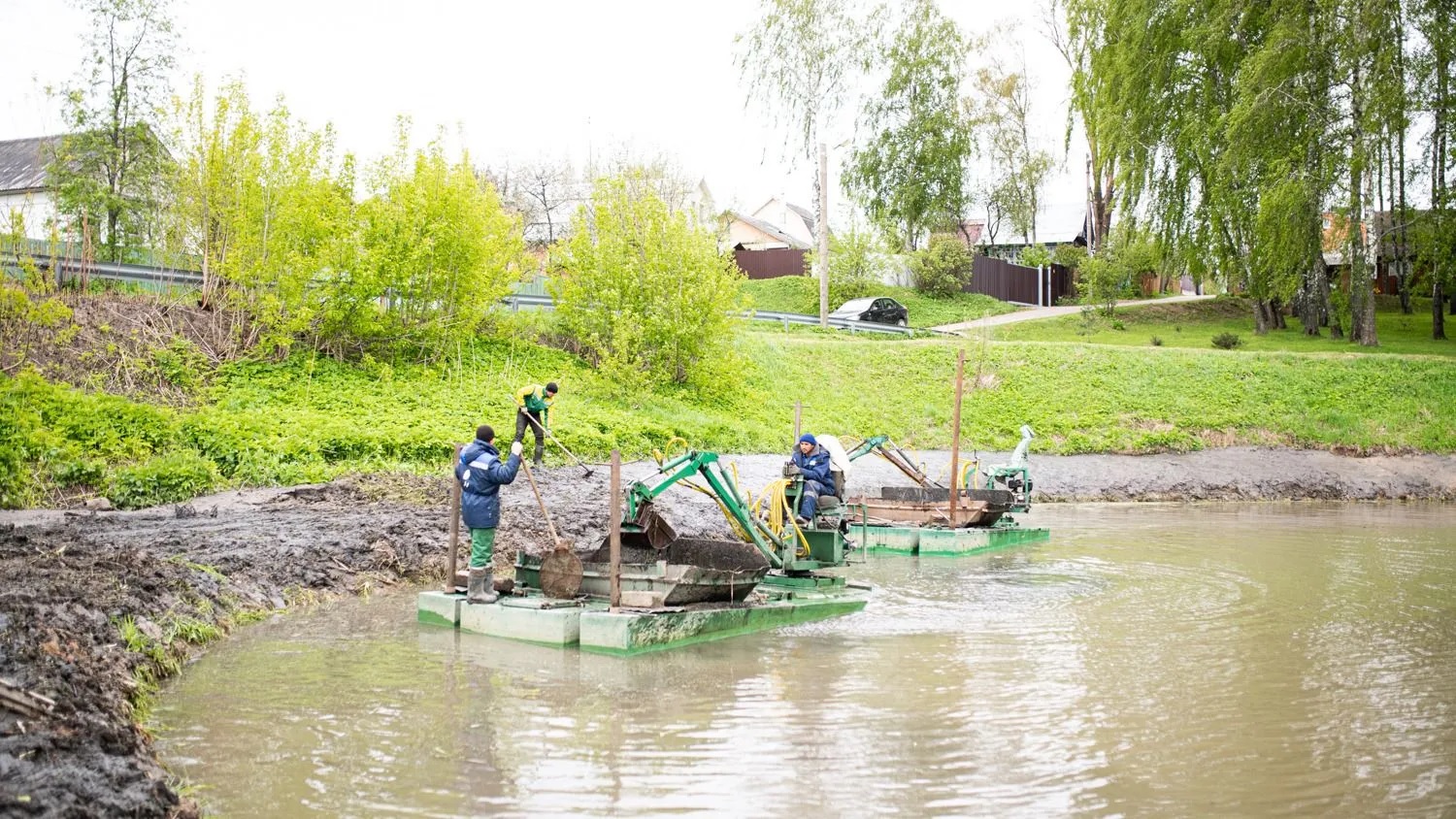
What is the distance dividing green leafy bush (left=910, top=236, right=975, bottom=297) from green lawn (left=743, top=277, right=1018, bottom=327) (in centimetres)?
50

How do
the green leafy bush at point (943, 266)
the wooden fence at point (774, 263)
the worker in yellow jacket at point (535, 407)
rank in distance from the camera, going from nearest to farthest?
the worker in yellow jacket at point (535, 407) → the green leafy bush at point (943, 266) → the wooden fence at point (774, 263)

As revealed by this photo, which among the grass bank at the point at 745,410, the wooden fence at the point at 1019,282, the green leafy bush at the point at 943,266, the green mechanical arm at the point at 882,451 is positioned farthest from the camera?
the wooden fence at the point at 1019,282

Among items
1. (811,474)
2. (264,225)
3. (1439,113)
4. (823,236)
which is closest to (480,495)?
(811,474)

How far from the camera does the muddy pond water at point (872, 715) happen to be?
20.4 feet

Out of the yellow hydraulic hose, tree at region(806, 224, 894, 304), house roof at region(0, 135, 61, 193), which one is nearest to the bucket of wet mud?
the yellow hydraulic hose

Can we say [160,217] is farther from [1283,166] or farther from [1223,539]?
[1283,166]

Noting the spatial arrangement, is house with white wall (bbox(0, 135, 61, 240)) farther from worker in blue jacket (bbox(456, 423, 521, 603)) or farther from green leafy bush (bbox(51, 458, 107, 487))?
worker in blue jacket (bbox(456, 423, 521, 603))

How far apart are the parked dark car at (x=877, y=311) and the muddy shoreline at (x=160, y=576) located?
18651 mm

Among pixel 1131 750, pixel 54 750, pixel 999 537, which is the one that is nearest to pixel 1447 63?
pixel 999 537

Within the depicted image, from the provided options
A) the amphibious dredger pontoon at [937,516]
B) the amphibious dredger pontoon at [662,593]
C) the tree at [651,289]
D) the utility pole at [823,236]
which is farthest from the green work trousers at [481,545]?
the utility pole at [823,236]

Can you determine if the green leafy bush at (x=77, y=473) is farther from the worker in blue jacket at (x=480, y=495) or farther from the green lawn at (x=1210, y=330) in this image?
the green lawn at (x=1210, y=330)

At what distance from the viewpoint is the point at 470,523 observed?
33.4ft

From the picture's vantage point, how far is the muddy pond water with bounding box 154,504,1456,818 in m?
6.22

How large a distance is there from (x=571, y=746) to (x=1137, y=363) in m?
29.4
